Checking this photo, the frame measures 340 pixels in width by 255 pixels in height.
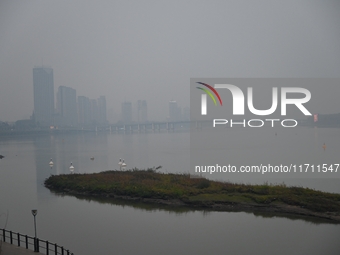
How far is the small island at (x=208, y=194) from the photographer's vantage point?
425 inches

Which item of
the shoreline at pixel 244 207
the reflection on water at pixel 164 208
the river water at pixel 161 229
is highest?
the shoreline at pixel 244 207

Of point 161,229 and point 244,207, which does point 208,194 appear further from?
point 161,229

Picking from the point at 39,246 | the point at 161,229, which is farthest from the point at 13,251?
the point at 161,229

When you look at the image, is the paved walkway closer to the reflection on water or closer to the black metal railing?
the black metal railing

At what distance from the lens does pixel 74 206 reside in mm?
12586

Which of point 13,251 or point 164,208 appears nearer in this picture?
point 13,251

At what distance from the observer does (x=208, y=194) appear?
1220 centimetres

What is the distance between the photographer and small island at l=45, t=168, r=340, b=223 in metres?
10.8

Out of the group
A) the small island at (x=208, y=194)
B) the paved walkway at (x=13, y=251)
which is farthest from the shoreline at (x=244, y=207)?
the paved walkway at (x=13, y=251)

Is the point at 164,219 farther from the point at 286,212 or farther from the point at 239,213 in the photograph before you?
the point at 286,212

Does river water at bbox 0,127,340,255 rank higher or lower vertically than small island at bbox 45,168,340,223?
lower

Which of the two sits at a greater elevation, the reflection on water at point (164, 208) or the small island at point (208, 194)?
the small island at point (208, 194)

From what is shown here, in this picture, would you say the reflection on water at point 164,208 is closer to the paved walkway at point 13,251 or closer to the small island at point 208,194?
the small island at point 208,194

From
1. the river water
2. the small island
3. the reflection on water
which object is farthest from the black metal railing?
the small island
